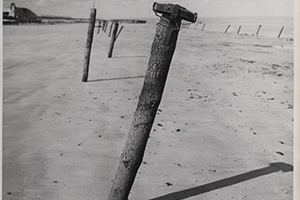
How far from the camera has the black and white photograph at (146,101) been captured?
5.96ft

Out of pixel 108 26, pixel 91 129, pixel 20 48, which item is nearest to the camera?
pixel 20 48

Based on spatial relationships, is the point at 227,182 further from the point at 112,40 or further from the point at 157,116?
the point at 112,40

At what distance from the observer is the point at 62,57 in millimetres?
1983

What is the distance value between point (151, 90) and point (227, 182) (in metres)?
0.60

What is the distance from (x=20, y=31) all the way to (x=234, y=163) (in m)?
1.00

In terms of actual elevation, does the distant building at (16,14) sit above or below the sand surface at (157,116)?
above

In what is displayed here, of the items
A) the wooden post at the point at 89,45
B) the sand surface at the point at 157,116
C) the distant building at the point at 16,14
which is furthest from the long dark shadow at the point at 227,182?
the distant building at the point at 16,14

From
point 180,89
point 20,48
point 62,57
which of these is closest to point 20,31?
point 20,48

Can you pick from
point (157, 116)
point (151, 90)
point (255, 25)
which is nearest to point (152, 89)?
point (151, 90)

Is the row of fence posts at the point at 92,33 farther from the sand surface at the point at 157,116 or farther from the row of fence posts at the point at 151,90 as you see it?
the row of fence posts at the point at 151,90

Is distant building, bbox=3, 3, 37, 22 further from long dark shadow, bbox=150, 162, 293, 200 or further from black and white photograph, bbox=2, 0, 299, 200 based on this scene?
long dark shadow, bbox=150, 162, 293, 200

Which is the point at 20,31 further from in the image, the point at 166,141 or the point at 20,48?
the point at 166,141

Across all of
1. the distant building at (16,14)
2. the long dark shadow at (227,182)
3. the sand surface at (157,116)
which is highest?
the distant building at (16,14)

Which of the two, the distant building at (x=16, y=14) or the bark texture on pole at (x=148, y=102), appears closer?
the bark texture on pole at (x=148, y=102)
